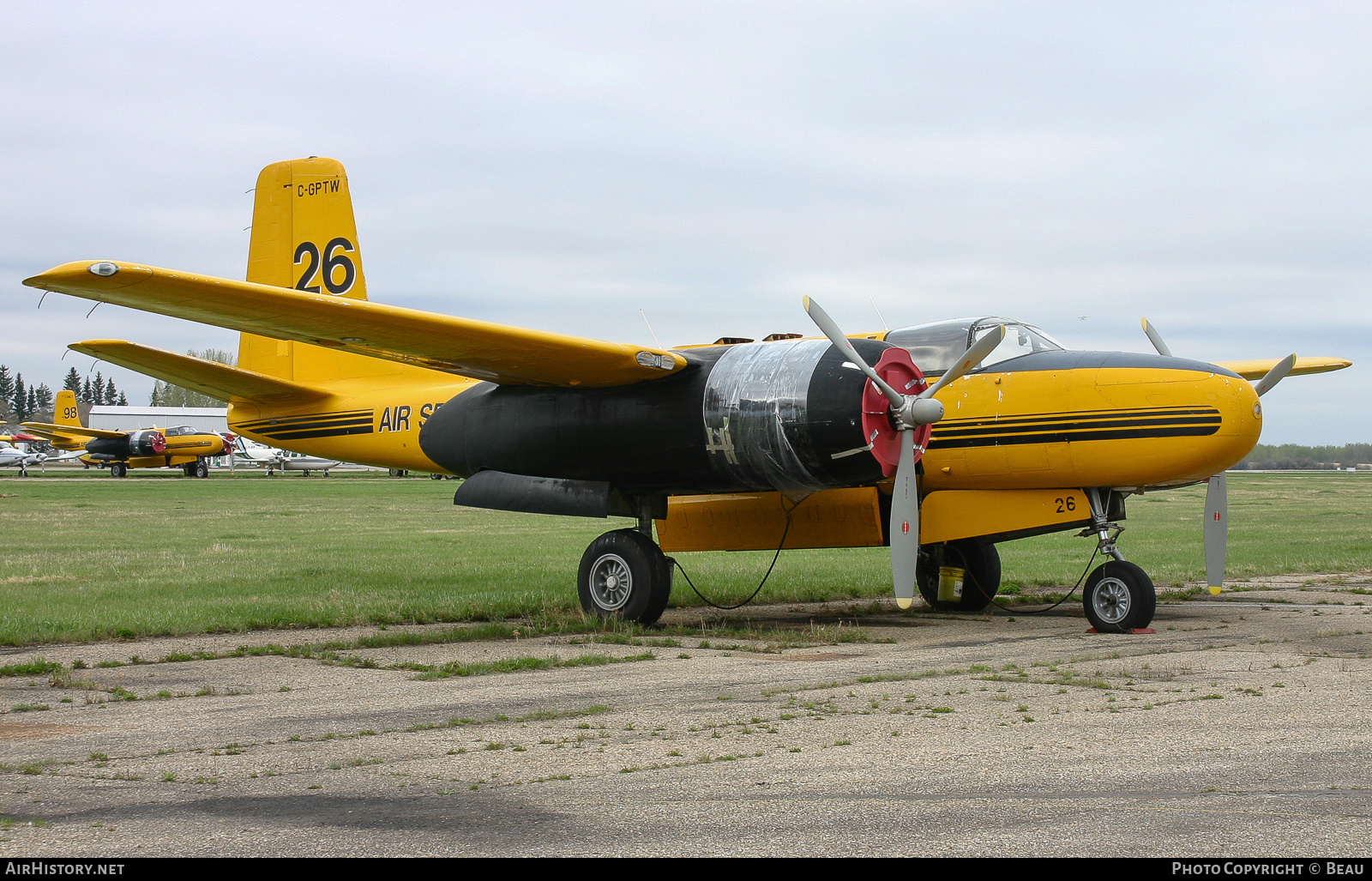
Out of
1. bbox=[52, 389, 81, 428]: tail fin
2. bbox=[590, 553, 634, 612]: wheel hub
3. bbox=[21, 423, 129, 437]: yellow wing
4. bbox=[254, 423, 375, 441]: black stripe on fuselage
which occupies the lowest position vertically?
bbox=[590, 553, 634, 612]: wheel hub

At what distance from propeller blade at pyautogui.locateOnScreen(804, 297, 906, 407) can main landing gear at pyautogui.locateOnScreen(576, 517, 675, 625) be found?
2906 millimetres

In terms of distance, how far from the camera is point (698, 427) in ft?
36.2

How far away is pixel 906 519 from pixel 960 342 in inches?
78.0

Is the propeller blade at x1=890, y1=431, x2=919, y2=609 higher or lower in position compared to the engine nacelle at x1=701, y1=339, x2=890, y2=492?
lower

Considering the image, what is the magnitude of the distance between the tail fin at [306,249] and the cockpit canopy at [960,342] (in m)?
6.99

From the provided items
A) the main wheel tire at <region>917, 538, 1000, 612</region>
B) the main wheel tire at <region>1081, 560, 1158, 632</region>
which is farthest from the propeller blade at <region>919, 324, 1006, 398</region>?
the main wheel tire at <region>917, 538, 1000, 612</region>

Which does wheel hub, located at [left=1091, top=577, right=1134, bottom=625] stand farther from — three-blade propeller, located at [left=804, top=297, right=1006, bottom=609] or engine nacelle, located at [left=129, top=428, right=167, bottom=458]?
engine nacelle, located at [left=129, top=428, right=167, bottom=458]

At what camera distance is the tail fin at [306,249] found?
15250 mm

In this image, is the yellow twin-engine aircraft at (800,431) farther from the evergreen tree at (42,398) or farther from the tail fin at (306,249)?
the evergreen tree at (42,398)

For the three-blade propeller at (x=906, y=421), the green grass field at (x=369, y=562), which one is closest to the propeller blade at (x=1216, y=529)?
the three-blade propeller at (x=906, y=421)

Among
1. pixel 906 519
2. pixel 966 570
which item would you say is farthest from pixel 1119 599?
pixel 966 570

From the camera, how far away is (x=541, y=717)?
271 inches

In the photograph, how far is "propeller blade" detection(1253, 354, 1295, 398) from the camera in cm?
1215
